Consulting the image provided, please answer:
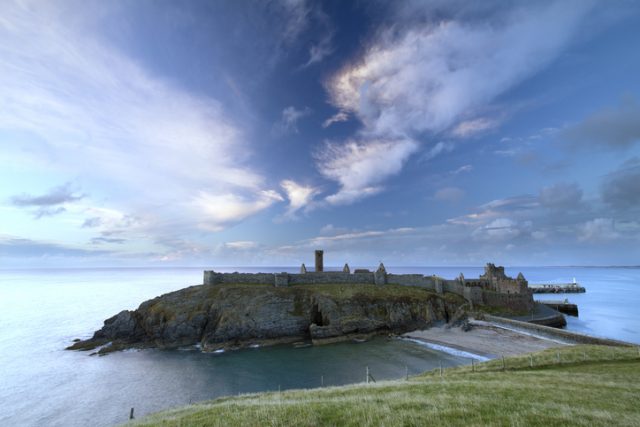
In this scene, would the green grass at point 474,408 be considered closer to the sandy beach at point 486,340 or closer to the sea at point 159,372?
the sea at point 159,372

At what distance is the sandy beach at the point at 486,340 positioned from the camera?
45.4 metres

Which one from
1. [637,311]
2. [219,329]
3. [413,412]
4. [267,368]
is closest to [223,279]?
[219,329]

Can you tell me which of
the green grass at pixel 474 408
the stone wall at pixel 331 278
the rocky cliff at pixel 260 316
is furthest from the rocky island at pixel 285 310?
the green grass at pixel 474 408

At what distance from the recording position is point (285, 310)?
202ft

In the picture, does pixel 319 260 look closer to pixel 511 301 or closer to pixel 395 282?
pixel 395 282

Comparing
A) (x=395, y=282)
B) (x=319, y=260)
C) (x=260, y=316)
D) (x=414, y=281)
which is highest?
(x=319, y=260)

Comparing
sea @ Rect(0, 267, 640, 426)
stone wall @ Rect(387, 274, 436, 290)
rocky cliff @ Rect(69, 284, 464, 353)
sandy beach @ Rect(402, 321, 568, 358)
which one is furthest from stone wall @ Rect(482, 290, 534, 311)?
sea @ Rect(0, 267, 640, 426)

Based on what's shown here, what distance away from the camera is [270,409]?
13281 mm

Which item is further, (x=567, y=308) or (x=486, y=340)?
(x=567, y=308)

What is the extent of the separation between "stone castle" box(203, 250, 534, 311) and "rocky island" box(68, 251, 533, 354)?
0.22 m

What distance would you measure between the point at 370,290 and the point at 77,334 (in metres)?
64.9

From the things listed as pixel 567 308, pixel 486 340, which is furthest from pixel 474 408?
pixel 567 308

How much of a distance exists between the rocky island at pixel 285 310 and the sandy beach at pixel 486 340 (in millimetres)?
4545

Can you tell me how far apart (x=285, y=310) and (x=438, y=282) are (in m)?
37.9
